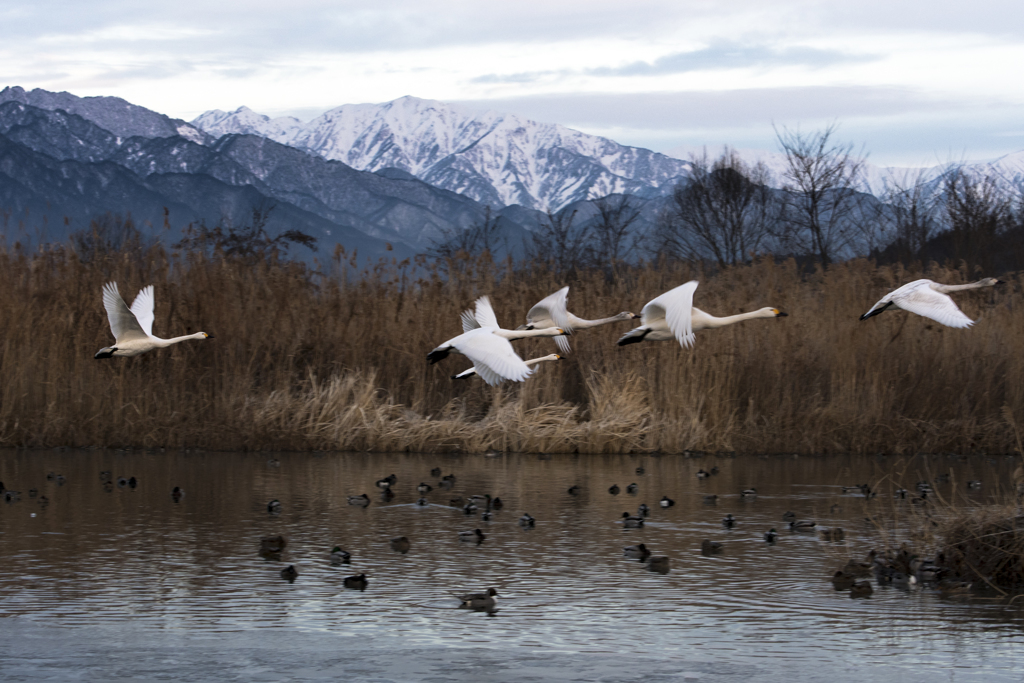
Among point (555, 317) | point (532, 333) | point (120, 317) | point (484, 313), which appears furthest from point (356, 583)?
point (120, 317)

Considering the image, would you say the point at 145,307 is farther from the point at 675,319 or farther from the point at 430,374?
the point at 675,319

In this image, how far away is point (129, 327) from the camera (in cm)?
1206

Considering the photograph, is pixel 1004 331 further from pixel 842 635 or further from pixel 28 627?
pixel 28 627

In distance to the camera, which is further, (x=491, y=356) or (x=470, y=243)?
(x=470, y=243)

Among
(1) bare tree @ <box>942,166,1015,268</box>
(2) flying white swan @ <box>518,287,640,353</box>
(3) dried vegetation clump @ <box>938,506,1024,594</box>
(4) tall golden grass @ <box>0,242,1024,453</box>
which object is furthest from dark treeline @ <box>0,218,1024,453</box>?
(1) bare tree @ <box>942,166,1015,268</box>

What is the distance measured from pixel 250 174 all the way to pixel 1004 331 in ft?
592

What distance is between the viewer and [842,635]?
550 centimetres

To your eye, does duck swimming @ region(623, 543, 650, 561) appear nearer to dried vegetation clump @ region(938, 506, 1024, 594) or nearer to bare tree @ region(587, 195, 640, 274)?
dried vegetation clump @ region(938, 506, 1024, 594)

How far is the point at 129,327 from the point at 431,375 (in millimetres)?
3732

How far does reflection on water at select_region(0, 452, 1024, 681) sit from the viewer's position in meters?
5.08

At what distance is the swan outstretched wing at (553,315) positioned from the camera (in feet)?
37.1

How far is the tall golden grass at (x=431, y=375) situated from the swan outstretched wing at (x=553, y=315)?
82.0 inches

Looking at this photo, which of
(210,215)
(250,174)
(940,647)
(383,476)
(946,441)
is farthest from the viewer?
(250,174)

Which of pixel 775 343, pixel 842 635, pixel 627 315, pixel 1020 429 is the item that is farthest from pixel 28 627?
pixel 1020 429
